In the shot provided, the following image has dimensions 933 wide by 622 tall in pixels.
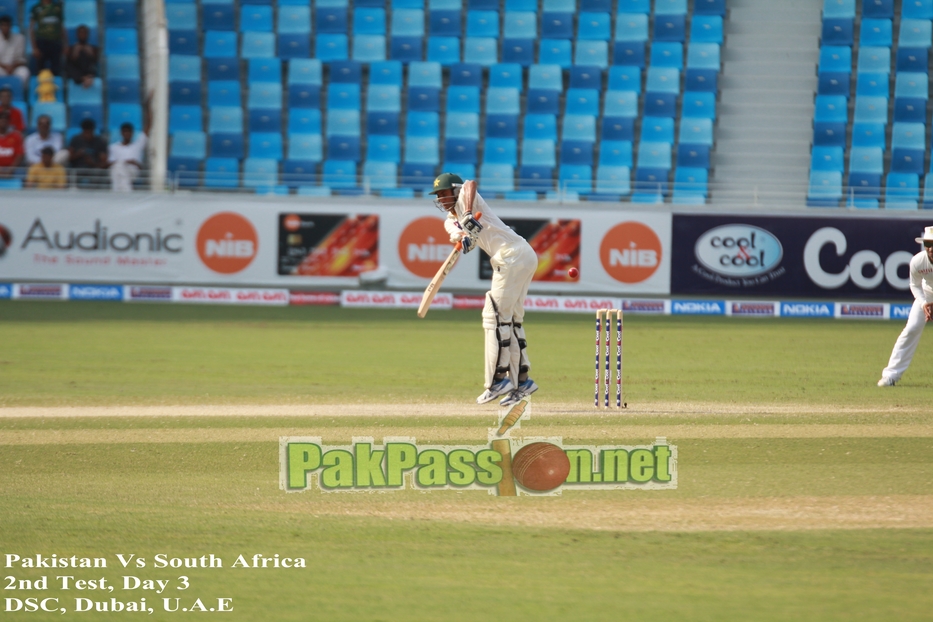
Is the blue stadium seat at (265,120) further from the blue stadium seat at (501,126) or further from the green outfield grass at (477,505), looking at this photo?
the green outfield grass at (477,505)

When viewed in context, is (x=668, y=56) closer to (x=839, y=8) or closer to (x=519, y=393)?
(x=839, y=8)

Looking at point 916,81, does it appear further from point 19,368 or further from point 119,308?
point 19,368

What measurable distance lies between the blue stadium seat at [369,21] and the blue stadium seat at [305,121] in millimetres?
2415

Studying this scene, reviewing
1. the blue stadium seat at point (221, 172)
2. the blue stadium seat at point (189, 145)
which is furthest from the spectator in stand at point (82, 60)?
the blue stadium seat at point (221, 172)

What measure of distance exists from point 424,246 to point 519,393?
10.8m

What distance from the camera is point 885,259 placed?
1875 centimetres

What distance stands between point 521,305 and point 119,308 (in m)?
11.7

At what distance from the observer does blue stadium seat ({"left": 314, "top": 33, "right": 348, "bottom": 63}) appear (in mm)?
22719

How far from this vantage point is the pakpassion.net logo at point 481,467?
6043mm

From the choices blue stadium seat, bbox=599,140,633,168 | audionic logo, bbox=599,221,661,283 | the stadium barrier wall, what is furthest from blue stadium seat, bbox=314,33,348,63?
audionic logo, bbox=599,221,661,283

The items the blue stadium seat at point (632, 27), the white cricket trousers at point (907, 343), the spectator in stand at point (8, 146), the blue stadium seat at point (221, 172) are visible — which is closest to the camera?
the white cricket trousers at point (907, 343)

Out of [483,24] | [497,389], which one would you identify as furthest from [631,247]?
[497,389]

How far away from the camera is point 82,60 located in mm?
21031

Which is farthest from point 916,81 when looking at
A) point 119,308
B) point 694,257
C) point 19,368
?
point 19,368
